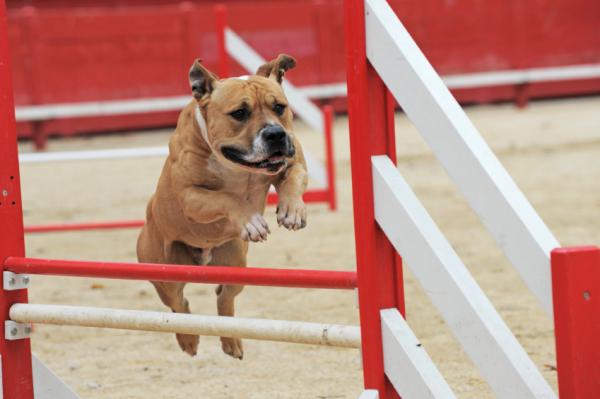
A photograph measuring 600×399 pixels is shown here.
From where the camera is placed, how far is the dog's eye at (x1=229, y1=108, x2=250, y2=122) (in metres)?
3.82

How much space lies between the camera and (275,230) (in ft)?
29.1

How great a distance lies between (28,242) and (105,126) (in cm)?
753

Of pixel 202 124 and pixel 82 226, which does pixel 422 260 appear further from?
pixel 82 226

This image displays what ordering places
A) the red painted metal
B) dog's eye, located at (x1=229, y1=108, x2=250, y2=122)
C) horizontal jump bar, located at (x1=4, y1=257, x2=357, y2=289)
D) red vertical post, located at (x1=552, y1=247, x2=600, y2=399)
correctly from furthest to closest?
the red painted metal < dog's eye, located at (x1=229, y1=108, x2=250, y2=122) < horizontal jump bar, located at (x1=4, y1=257, x2=357, y2=289) < red vertical post, located at (x1=552, y1=247, x2=600, y2=399)

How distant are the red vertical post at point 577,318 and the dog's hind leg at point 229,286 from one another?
6.61ft

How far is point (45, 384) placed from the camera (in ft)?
12.9

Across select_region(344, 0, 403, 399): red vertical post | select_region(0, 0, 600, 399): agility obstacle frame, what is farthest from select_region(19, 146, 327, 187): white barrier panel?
select_region(344, 0, 403, 399): red vertical post

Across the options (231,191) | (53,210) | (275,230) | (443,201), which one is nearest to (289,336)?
(231,191)

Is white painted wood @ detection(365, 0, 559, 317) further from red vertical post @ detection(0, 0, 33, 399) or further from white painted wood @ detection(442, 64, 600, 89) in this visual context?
white painted wood @ detection(442, 64, 600, 89)

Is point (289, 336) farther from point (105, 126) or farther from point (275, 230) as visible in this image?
point (105, 126)

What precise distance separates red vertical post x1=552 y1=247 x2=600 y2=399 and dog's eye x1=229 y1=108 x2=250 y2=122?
1.59 m

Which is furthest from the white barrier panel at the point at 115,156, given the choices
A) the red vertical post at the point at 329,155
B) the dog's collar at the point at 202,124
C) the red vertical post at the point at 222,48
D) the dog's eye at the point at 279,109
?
the dog's eye at the point at 279,109

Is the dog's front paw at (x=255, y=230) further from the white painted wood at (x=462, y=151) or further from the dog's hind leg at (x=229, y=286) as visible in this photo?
the white painted wood at (x=462, y=151)

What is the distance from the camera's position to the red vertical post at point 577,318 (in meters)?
2.42
